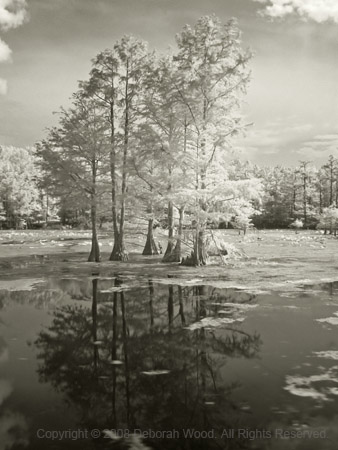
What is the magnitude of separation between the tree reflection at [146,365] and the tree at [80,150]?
47.4 ft

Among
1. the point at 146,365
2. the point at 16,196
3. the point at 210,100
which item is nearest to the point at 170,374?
the point at 146,365

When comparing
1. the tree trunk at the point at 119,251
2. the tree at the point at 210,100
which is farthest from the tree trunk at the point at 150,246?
the tree at the point at 210,100

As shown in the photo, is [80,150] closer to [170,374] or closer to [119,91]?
[119,91]

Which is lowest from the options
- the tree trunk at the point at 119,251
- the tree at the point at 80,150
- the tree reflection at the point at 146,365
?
the tree reflection at the point at 146,365

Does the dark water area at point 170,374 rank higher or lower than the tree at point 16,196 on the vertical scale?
lower

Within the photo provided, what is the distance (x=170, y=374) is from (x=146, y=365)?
614 millimetres

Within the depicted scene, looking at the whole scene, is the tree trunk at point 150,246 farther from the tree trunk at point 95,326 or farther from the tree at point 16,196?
the tree at point 16,196

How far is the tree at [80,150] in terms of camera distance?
25.5 metres

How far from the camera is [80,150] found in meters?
25.6

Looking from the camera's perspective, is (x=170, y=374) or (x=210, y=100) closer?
(x=170, y=374)

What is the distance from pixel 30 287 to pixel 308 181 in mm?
76743

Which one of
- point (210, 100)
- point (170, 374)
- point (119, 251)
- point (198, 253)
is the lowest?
point (170, 374)

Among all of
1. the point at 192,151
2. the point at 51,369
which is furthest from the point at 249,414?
the point at 192,151

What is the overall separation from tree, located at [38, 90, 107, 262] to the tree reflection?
14459 mm
